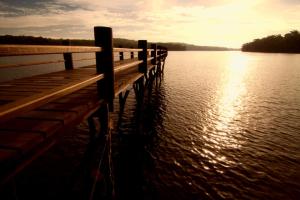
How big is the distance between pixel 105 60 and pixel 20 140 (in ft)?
7.08

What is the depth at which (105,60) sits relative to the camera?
159 inches

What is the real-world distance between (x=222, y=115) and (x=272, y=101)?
23.2 feet

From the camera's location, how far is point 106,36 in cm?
388

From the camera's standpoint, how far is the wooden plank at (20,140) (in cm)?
223

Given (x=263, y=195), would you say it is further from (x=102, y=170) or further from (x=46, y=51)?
(x=46, y=51)

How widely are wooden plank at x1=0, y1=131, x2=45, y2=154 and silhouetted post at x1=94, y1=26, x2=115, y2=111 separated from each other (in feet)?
6.14

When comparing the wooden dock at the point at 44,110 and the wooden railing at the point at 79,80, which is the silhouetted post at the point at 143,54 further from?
the wooden railing at the point at 79,80

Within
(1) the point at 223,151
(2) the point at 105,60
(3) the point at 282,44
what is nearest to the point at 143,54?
(2) the point at 105,60

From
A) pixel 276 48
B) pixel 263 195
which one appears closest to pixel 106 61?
pixel 263 195

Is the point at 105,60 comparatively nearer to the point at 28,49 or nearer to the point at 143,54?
the point at 28,49

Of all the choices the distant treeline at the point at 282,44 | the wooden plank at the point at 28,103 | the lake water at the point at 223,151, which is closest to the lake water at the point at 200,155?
the lake water at the point at 223,151

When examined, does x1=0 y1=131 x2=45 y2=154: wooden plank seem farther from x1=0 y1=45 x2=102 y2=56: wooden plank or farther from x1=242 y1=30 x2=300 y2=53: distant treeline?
x1=242 y1=30 x2=300 y2=53: distant treeline

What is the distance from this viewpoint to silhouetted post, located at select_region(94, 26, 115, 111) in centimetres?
387

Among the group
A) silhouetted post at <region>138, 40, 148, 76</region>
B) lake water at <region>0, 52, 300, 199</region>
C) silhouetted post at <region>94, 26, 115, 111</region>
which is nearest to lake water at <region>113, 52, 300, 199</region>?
lake water at <region>0, 52, 300, 199</region>
